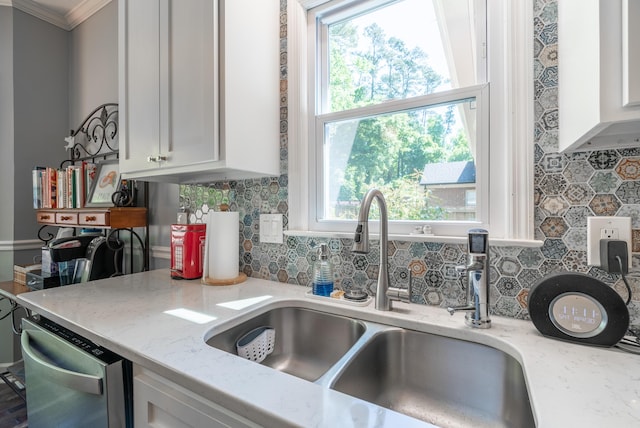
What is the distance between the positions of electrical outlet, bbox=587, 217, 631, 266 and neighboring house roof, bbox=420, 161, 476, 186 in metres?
0.35

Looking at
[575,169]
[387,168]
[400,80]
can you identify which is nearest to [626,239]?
[575,169]

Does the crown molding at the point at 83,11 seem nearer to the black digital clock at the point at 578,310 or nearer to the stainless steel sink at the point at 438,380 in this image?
the stainless steel sink at the point at 438,380

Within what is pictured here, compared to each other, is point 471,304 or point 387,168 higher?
point 387,168

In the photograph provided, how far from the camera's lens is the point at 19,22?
2230 millimetres

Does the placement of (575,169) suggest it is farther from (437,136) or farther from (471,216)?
(437,136)

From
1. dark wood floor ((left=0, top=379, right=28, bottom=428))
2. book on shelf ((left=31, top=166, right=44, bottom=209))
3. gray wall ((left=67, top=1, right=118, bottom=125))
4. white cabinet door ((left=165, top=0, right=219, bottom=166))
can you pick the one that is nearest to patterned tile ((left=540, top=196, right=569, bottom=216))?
white cabinet door ((left=165, top=0, right=219, bottom=166))

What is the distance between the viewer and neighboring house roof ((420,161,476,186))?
1037 millimetres

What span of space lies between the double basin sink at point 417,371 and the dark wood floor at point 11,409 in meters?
1.87

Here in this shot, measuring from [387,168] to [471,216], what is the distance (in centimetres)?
36

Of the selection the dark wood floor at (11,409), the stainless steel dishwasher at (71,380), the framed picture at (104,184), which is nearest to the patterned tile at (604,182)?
the stainless steel dishwasher at (71,380)

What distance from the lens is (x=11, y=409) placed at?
5.91ft

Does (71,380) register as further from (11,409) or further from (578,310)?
(11,409)

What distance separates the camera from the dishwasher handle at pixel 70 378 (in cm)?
76

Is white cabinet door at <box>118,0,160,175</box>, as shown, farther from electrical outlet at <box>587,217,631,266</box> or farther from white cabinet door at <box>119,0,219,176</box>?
electrical outlet at <box>587,217,631,266</box>
